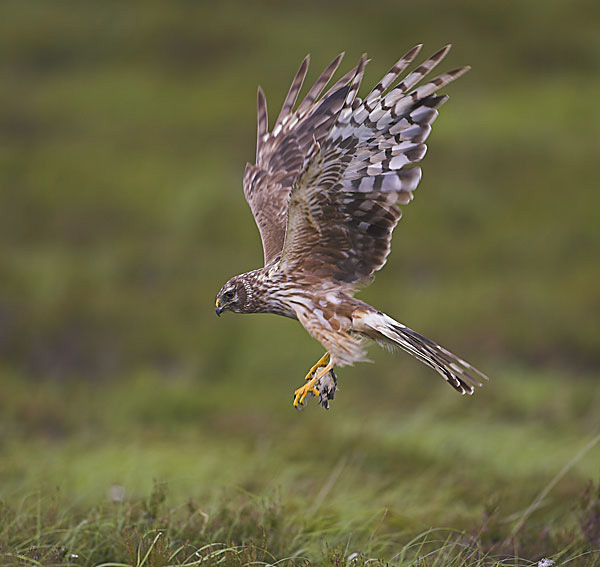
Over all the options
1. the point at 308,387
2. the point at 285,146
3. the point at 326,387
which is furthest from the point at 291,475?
the point at 308,387

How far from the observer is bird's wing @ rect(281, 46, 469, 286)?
4766mm

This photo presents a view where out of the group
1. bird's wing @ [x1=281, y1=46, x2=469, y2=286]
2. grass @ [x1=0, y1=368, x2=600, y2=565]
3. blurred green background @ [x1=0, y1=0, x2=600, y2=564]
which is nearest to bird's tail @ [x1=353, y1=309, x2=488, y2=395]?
bird's wing @ [x1=281, y1=46, x2=469, y2=286]

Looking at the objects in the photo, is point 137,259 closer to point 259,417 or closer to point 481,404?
point 259,417

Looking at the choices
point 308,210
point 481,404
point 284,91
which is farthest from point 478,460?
point 284,91

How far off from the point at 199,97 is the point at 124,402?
1678 centimetres

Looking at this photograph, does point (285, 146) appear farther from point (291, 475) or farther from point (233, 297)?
point (291, 475)

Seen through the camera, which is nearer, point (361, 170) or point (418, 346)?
point (418, 346)

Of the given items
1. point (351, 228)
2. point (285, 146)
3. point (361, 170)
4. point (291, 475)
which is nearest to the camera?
point (361, 170)

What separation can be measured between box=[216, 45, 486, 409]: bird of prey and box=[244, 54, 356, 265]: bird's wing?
Answer: 70 centimetres

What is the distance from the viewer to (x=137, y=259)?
16578 millimetres

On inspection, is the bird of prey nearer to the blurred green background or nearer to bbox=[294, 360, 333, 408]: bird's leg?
bbox=[294, 360, 333, 408]: bird's leg

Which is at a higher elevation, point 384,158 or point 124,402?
point 384,158

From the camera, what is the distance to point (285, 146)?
6.38 metres

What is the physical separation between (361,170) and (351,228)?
403mm
